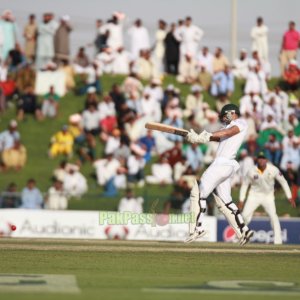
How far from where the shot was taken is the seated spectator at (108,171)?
3005 cm

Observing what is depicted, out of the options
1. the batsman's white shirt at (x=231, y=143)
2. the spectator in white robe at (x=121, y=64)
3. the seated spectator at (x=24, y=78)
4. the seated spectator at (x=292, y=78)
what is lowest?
the batsman's white shirt at (x=231, y=143)

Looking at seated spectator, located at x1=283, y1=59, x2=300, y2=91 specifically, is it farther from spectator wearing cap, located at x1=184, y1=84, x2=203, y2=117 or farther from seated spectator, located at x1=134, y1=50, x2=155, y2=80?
seated spectator, located at x1=134, y1=50, x2=155, y2=80

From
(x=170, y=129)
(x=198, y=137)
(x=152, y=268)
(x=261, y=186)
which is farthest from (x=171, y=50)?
(x=152, y=268)

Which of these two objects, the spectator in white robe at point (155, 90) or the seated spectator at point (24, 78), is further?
the seated spectator at point (24, 78)

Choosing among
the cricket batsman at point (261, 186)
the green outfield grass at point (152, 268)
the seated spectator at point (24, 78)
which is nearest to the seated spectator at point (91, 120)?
the seated spectator at point (24, 78)

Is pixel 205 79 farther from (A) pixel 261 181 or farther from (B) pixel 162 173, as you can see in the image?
(A) pixel 261 181

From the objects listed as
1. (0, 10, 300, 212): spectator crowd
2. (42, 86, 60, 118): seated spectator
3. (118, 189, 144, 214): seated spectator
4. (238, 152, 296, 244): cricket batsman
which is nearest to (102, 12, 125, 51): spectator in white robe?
(0, 10, 300, 212): spectator crowd

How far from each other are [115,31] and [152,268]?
70.8 ft

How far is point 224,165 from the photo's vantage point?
1802cm

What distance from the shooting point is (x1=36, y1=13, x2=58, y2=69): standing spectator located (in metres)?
34.0

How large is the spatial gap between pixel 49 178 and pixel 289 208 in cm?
624

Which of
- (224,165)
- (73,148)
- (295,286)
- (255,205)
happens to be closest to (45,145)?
(73,148)

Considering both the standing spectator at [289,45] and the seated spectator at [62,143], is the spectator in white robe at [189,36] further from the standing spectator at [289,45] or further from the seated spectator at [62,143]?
the seated spectator at [62,143]

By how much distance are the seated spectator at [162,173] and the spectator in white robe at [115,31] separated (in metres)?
5.62
